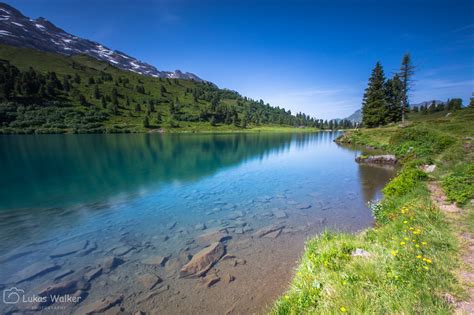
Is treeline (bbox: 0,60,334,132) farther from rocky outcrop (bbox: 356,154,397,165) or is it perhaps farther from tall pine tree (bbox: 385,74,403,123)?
rocky outcrop (bbox: 356,154,397,165)

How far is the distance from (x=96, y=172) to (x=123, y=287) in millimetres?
23232

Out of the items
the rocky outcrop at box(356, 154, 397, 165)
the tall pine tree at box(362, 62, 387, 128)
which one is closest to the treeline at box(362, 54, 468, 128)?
the tall pine tree at box(362, 62, 387, 128)

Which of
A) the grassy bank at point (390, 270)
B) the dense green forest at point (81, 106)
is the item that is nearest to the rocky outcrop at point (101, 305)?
the grassy bank at point (390, 270)

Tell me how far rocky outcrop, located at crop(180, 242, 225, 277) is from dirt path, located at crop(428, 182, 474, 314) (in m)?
7.19

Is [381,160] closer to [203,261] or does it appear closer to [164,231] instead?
[203,261]

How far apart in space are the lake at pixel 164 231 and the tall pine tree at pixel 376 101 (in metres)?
46.4

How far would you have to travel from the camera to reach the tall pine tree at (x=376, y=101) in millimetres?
59250

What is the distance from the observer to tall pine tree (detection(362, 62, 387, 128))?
194 feet

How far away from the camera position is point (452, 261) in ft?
17.2

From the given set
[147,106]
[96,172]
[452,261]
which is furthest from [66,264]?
[147,106]

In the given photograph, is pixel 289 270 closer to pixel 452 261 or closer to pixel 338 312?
pixel 338 312

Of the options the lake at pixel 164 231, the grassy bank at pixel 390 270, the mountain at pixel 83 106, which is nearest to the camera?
the grassy bank at pixel 390 270

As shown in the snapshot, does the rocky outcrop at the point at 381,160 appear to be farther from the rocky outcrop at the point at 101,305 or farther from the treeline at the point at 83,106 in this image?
the treeline at the point at 83,106

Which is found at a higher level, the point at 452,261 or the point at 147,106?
the point at 147,106
